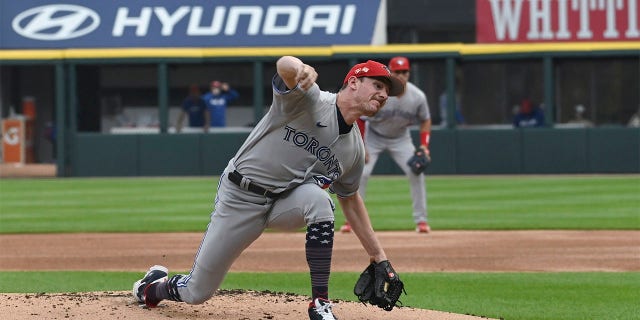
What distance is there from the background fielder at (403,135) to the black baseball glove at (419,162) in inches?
2.1

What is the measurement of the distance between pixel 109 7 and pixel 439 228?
49.9 feet

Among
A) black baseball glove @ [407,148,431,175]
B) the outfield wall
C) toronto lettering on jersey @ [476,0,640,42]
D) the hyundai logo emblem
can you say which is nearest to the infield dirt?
black baseball glove @ [407,148,431,175]

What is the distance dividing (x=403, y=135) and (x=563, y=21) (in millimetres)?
13644

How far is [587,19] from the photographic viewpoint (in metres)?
26.4

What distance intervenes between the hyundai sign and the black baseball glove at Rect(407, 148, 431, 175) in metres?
13.8

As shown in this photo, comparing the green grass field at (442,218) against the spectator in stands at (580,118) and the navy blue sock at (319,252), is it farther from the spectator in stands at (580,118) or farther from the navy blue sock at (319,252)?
the spectator in stands at (580,118)

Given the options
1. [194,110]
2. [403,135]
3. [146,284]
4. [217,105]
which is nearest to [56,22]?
[194,110]

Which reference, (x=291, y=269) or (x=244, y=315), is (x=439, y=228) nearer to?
(x=291, y=269)

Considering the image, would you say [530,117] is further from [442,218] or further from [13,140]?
[13,140]

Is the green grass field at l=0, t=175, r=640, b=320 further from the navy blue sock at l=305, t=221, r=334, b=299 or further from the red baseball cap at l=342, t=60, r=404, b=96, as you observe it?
the red baseball cap at l=342, t=60, r=404, b=96

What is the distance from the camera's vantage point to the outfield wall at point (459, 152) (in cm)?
2548

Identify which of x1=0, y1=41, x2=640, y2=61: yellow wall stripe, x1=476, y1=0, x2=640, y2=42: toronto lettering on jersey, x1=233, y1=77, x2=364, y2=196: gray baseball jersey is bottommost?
x1=233, y1=77, x2=364, y2=196: gray baseball jersey

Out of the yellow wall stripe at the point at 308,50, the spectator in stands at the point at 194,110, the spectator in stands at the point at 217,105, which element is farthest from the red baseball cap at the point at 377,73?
the spectator in stands at the point at 194,110

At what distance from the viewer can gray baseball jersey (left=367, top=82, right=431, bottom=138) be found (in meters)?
13.3
